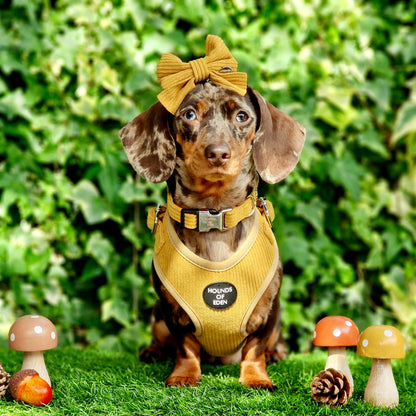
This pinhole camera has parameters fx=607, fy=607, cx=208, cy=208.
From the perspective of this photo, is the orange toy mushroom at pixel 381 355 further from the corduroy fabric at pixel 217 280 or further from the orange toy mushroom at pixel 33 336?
the orange toy mushroom at pixel 33 336

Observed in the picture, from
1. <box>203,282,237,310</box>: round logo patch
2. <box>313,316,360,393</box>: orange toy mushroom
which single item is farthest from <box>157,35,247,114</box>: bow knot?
<box>313,316,360,393</box>: orange toy mushroom

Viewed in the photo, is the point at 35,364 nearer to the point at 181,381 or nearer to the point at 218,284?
the point at 181,381

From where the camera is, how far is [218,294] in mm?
2084

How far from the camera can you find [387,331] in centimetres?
187

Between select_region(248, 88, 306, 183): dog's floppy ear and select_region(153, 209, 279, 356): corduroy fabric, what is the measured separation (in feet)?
0.78

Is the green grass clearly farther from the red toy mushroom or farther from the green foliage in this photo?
the green foliage

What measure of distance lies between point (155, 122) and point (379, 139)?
1856mm

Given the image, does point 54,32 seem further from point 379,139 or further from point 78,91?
point 379,139

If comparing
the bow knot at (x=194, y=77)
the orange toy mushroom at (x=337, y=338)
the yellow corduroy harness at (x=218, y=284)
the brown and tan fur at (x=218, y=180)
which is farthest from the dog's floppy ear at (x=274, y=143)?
A: the orange toy mushroom at (x=337, y=338)

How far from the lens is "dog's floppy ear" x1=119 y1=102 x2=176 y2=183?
2.15 metres

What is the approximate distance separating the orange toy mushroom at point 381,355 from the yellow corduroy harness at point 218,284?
0.41m

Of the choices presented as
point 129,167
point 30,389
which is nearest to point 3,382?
point 30,389

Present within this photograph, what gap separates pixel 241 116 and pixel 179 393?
0.96 meters

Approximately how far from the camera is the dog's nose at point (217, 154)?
1.90 m
